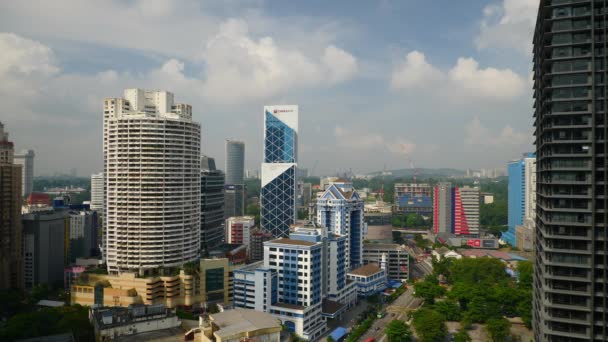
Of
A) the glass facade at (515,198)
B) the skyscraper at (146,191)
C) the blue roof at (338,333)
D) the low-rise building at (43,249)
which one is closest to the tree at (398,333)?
the blue roof at (338,333)

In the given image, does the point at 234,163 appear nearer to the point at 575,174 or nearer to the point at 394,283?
→ the point at 394,283

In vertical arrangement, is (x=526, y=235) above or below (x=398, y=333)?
above

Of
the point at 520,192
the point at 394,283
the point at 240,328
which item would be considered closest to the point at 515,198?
the point at 520,192

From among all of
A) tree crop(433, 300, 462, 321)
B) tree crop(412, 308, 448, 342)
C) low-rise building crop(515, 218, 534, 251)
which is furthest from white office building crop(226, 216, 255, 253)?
A: low-rise building crop(515, 218, 534, 251)

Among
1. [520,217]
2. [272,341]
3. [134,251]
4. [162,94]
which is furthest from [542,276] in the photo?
[520,217]

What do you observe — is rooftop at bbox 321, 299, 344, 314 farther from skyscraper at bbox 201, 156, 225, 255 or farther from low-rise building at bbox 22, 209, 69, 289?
low-rise building at bbox 22, 209, 69, 289

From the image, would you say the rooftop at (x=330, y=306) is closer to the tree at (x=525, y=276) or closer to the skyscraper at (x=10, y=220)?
the tree at (x=525, y=276)
